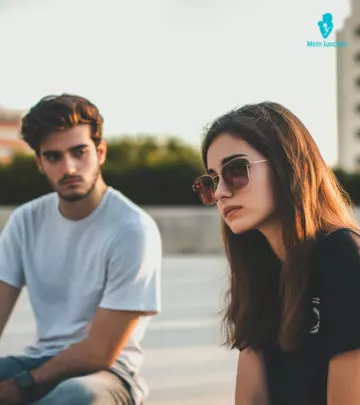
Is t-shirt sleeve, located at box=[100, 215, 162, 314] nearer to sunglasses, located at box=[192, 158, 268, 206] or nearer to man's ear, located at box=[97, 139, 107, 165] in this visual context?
man's ear, located at box=[97, 139, 107, 165]

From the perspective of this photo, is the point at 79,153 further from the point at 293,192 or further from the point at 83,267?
the point at 293,192

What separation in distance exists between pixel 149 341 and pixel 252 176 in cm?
449

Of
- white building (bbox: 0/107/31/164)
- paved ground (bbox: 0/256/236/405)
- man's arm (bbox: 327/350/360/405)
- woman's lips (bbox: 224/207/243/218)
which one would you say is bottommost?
white building (bbox: 0/107/31/164)

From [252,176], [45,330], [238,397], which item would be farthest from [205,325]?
[252,176]

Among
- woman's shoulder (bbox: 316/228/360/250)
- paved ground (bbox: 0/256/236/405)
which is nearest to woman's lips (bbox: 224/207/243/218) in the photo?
woman's shoulder (bbox: 316/228/360/250)

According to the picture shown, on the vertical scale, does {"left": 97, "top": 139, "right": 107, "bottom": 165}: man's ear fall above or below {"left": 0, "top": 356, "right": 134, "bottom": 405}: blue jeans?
above

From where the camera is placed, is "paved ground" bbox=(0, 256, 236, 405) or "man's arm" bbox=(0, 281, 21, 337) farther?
"paved ground" bbox=(0, 256, 236, 405)

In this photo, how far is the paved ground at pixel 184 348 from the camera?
14.8ft

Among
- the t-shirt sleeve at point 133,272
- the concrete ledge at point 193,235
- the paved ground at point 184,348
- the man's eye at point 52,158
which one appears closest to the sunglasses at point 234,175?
the t-shirt sleeve at point 133,272

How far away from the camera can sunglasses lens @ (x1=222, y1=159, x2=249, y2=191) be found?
1.97 meters

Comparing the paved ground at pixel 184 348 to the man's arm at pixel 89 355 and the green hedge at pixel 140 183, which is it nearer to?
the man's arm at pixel 89 355

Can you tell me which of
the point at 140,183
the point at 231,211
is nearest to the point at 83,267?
the point at 231,211

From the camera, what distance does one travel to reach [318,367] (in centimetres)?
195

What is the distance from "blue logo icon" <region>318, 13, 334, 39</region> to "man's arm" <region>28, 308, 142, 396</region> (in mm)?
1553
